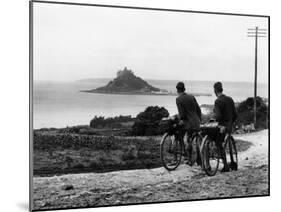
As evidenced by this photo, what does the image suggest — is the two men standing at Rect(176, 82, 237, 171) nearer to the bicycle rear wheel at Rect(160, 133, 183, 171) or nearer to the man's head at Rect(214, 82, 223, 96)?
the man's head at Rect(214, 82, 223, 96)

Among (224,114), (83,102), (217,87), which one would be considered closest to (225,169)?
(224,114)

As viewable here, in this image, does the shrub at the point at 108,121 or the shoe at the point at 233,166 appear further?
the shoe at the point at 233,166

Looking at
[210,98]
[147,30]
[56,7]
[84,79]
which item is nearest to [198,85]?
[210,98]

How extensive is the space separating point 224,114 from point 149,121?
0.84 m

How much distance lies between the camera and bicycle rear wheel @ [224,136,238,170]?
5.46 m

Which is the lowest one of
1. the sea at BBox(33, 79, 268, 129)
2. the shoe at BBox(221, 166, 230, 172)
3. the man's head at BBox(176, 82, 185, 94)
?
the shoe at BBox(221, 166, 230, 172)

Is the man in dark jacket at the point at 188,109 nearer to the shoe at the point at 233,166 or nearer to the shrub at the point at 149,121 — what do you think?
the shrub at the point at 149,121

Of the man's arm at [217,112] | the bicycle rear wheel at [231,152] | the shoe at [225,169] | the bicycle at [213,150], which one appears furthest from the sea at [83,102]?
the shoe at [225,169]

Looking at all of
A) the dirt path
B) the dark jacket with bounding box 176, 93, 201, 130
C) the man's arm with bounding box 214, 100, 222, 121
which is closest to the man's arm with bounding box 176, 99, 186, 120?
the dark jacket with bounding box 176, 93, 201, 130

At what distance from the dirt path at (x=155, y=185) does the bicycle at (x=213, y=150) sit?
8 cm

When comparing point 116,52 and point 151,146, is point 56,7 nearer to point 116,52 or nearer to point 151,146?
point 116,52

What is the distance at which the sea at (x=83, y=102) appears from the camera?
15.7 ft

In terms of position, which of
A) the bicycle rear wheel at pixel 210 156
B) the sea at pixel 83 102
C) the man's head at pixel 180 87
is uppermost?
the man's head at pixel 180 87

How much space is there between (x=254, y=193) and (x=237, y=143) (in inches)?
22.1
